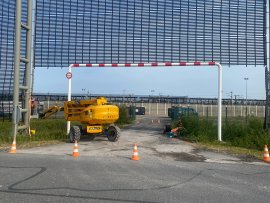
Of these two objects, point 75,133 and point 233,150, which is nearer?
point 233,150

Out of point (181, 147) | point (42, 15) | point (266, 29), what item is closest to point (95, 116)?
point (181, 147)

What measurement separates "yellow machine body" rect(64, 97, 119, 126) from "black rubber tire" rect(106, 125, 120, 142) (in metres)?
0.38

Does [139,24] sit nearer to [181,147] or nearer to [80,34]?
[80,34]

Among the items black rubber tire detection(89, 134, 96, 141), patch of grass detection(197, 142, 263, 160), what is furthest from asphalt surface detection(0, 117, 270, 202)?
black rubber tire detection(89, 134, 96, 141)

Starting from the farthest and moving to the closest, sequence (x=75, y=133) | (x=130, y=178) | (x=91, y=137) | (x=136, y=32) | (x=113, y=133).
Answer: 1. (x=136, y=32)
2. (x=91, y=137)
3. (x=113, y=133)
4. (x=75, y=133)
5. (x=130, y=178)

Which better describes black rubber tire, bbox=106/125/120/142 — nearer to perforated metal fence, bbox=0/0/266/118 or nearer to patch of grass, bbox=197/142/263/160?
patch of grass, bbox=197/142/263/160

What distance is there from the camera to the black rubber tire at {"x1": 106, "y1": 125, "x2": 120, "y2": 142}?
51.5 ft

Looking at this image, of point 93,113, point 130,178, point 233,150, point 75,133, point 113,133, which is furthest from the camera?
point 113,133

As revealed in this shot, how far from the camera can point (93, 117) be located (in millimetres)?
14867

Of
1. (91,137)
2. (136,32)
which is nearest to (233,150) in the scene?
(91,137)

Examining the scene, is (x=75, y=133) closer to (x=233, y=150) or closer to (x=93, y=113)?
(x=93, y=113)

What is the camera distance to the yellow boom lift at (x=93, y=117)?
1502 centimetres

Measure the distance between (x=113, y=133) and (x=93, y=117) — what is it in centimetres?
154

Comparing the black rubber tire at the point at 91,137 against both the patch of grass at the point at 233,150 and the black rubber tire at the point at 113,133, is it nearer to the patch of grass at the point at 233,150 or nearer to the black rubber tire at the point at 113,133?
the black rubber tire at the point at 113,133
